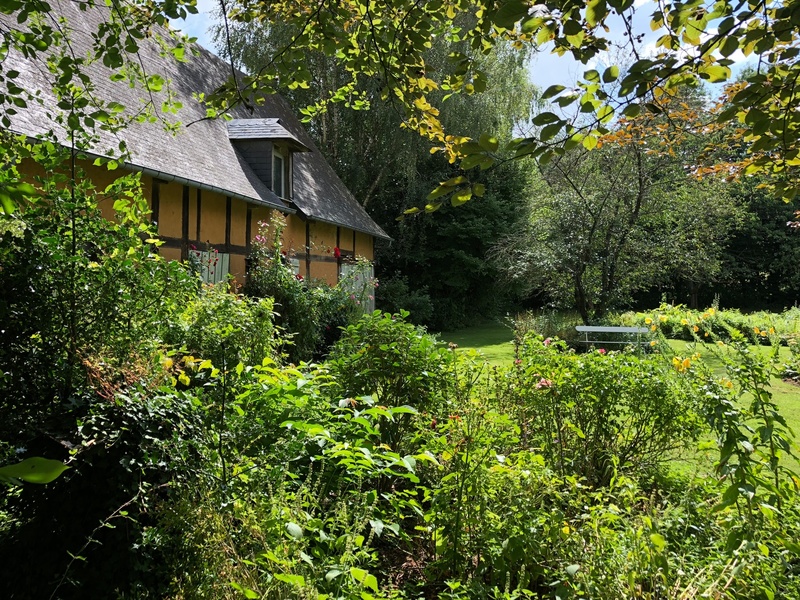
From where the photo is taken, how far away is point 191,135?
939cm

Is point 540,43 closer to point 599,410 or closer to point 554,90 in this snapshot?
point 554,90

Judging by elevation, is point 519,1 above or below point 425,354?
above

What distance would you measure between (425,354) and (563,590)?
1613mm

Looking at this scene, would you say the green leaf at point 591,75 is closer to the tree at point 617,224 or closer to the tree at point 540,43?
the tree at point 540,43

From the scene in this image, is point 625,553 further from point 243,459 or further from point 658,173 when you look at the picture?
point 658,173

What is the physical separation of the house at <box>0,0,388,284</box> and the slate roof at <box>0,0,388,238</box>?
0.07 ft

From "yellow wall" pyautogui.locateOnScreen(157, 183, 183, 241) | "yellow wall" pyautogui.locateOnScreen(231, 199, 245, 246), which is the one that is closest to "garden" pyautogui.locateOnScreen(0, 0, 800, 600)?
"yellow wall" pyautogui.locateOnScreen(157, 183, 183, 241)

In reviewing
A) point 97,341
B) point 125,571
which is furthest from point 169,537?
point 97,341

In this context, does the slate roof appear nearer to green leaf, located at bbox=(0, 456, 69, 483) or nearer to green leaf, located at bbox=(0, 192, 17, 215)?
green leaf, located at bbox=(0, 192, 17, 215)

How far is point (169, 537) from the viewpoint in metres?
1.70

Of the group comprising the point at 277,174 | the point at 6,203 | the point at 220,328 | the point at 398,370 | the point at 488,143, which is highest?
the point at 277,174

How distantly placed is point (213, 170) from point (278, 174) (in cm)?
238

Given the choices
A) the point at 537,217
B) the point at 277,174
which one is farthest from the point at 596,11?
the point at 537,217

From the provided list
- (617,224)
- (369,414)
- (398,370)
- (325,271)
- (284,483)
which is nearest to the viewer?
(284,483)
